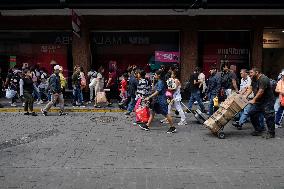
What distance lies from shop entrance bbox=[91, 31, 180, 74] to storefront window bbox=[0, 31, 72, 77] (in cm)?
141

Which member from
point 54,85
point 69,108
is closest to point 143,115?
point 54,85

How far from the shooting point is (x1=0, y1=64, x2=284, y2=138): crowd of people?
429 inches

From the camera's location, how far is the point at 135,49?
18.5 metres

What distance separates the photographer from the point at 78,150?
9.27 m

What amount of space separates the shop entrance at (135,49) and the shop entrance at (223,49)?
119cm

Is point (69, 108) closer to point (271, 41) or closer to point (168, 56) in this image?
point (168, 56)

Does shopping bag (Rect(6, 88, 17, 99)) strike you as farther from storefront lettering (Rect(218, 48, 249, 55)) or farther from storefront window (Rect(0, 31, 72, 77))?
storefront lettering (Rect(218, 48, 249, 55))

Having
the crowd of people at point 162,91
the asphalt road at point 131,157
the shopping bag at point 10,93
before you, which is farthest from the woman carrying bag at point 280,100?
the shopping bag at point 10,93

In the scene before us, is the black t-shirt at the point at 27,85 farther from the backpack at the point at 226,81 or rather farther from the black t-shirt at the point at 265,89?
the black t-shirt at the point at 265,89

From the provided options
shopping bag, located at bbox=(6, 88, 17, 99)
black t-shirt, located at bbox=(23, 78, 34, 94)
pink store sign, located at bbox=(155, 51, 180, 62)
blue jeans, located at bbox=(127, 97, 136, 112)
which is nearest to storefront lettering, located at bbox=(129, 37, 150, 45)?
pink store sign, located at bbox=(155, 51, 180, 62)

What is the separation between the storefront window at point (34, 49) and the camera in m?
18.5

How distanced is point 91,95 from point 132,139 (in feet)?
23.1
